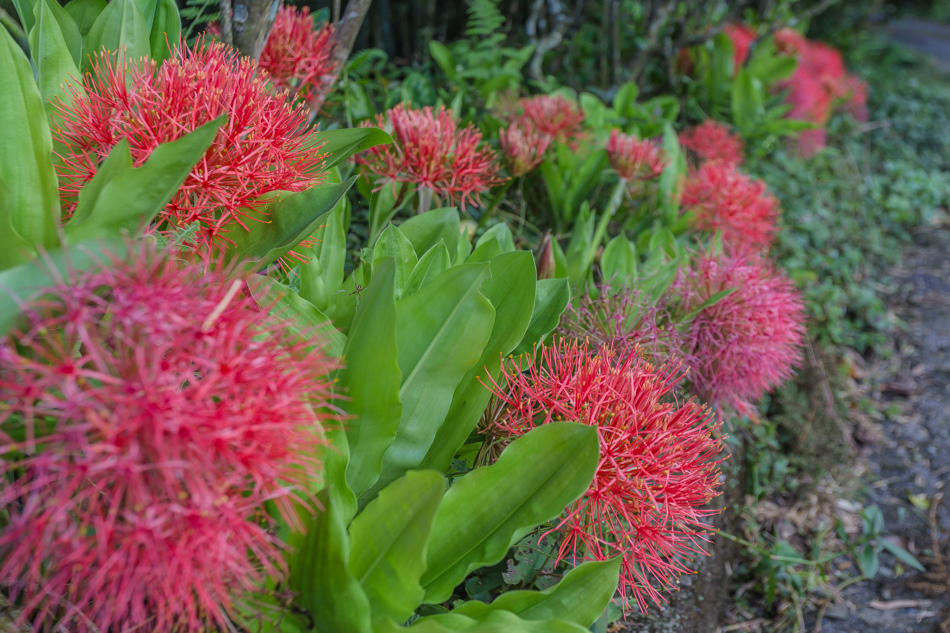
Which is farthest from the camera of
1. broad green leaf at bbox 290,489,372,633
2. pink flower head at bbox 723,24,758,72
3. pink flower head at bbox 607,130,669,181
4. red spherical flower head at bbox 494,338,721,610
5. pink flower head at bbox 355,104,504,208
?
pink flower head at bbox 723,24,758,72

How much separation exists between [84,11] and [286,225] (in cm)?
85

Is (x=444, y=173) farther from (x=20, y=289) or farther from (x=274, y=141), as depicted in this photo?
(x=20, y=289)

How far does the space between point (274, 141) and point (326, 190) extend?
131mm

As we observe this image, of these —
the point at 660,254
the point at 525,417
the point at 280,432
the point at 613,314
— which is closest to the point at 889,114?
the point at 660,254

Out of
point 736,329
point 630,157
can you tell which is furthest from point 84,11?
point 736,329

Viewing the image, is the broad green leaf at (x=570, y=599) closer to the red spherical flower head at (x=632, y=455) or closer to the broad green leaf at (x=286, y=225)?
the red spherical flower head at (x=632, y=455)

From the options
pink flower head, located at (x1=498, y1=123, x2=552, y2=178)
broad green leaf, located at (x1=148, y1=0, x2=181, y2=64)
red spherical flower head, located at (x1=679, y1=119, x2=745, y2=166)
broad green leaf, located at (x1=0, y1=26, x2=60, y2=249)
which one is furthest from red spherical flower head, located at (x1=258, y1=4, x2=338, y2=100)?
red spherical flower head, located at (x1=679, y1=119, x2=745, y2=166)

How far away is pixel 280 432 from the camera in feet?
2.29

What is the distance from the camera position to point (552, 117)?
86.8 inches

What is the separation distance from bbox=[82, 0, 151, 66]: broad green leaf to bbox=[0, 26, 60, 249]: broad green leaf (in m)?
0.37

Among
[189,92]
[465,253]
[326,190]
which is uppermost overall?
[189,92]

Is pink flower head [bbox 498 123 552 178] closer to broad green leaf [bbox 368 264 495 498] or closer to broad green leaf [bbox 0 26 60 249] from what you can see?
broad green leaf [bbox 368 264 495 498]

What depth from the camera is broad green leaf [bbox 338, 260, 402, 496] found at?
0.89 m

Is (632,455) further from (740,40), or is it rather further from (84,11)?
(740,40)
